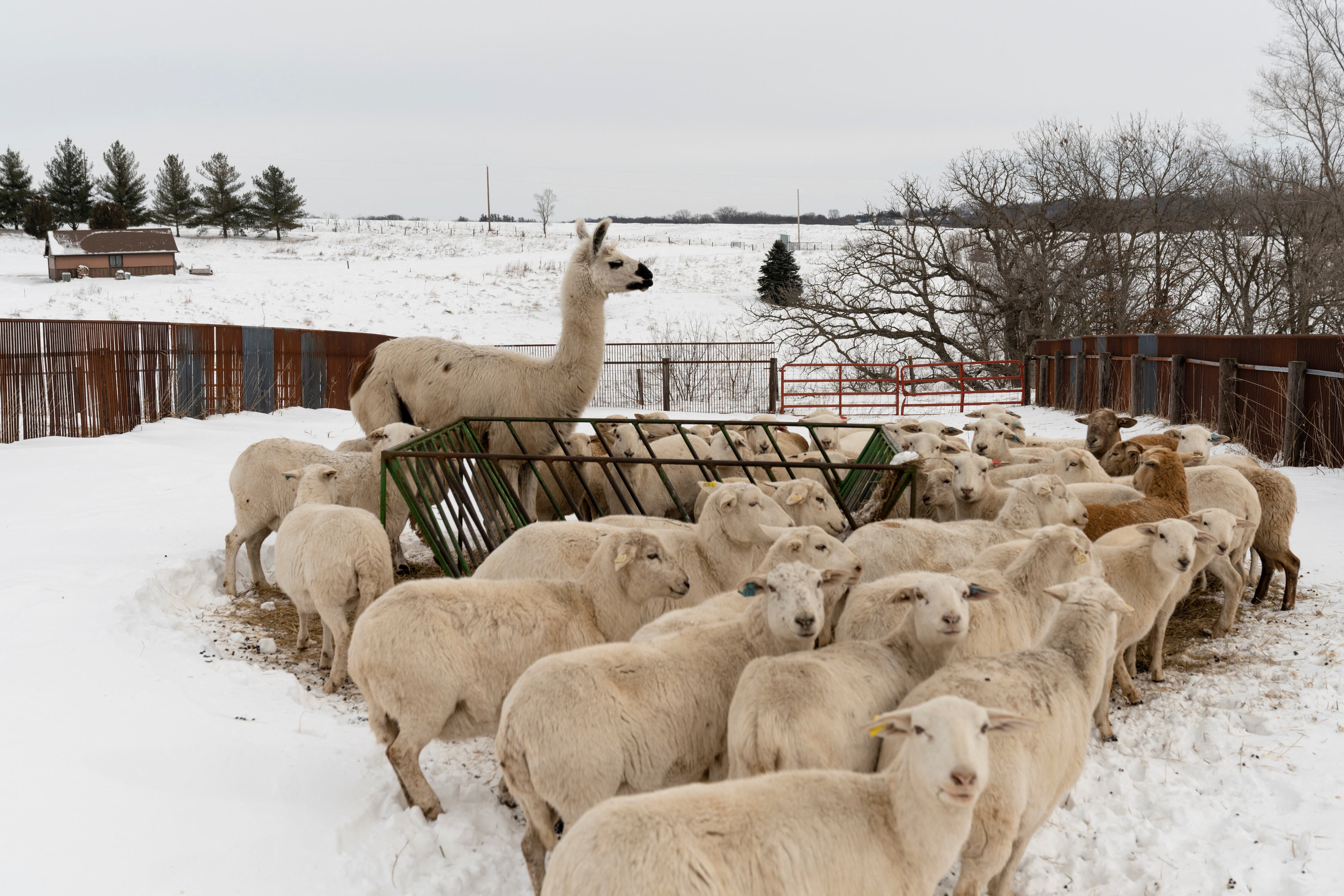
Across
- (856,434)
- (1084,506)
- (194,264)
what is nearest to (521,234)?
(194,264)

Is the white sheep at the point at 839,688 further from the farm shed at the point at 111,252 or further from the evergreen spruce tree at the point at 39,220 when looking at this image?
the evergreen spruce tree at the point at 39,220

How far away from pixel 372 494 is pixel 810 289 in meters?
24.6

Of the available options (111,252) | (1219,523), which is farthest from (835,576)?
(111,252)

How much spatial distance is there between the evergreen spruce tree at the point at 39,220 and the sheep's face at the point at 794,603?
61978 mm

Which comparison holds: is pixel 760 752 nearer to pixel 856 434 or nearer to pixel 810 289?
pixel 856 434

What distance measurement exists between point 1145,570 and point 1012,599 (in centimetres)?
124

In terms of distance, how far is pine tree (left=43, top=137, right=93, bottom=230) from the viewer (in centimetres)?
5891

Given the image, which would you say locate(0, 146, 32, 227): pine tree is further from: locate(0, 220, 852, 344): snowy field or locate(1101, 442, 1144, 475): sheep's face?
locate(1101, 442, 1144, 475): sheep's face

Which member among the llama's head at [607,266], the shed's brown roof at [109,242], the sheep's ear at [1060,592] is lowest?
the sheep's ear at [1060,592]

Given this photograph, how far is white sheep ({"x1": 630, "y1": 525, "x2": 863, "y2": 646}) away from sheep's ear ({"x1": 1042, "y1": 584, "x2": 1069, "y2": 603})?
3.00ft

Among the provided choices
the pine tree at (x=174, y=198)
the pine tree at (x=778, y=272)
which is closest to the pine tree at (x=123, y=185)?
the pine tree at (x=174, y=198)

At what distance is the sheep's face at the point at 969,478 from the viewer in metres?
7.40

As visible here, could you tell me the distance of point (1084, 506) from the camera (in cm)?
700

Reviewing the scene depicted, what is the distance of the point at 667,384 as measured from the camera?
2748cm
